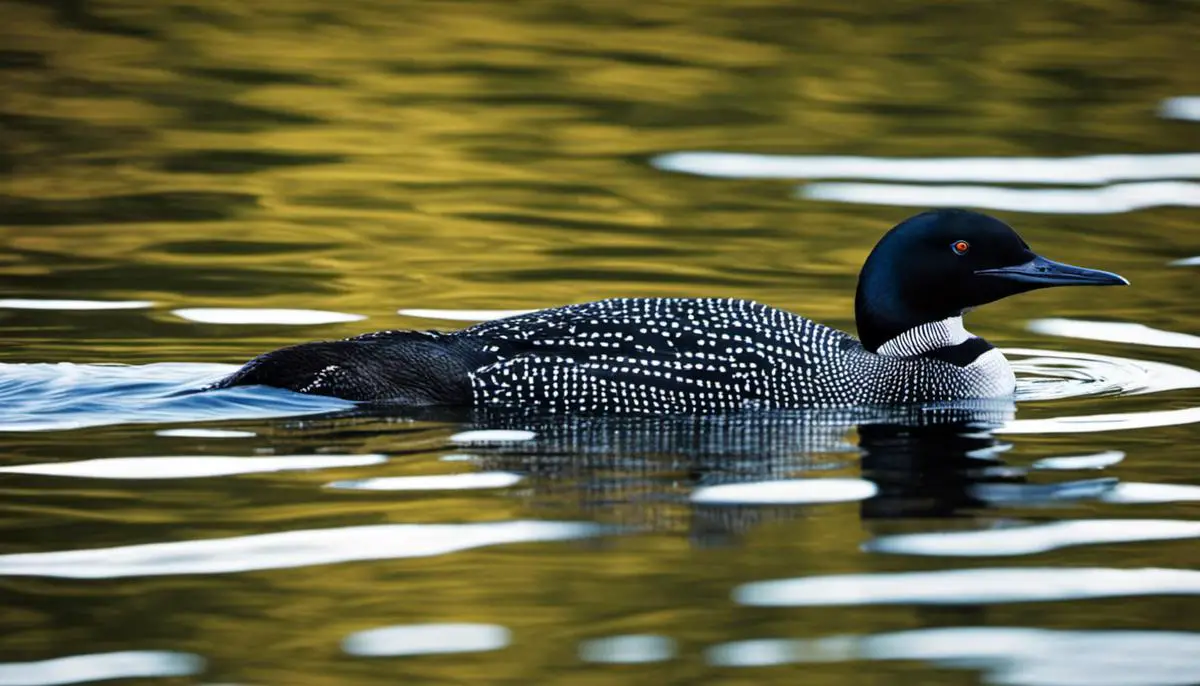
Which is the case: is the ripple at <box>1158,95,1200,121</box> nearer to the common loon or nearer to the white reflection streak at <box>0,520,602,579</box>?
the common loon

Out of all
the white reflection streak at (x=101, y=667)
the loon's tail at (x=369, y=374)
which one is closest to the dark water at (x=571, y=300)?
the white reflection streak at (x=101, y=667)

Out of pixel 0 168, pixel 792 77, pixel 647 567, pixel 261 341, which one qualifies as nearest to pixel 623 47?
pixel 792 77

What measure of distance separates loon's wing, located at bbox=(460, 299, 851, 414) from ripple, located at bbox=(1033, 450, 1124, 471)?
1.22m

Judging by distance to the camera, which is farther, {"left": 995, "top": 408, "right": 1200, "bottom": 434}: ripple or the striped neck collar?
the striped neck collar

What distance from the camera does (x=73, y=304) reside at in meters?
10.2

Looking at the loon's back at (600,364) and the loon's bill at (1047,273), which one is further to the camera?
the loon's bill at (1047,273)

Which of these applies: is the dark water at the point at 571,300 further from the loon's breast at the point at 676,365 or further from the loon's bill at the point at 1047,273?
the loon's bill at the point at 1047,273

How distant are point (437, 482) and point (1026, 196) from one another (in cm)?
687

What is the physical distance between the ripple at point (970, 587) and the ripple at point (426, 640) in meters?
0.69

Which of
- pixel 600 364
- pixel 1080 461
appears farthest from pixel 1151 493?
pixel 600 364

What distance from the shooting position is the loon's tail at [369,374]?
820 centimetres

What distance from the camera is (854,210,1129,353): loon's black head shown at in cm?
866

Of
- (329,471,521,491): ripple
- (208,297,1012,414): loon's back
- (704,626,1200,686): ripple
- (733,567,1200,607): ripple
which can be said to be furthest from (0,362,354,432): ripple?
(704,626,1200,686): ripple

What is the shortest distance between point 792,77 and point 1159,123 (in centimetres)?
282
